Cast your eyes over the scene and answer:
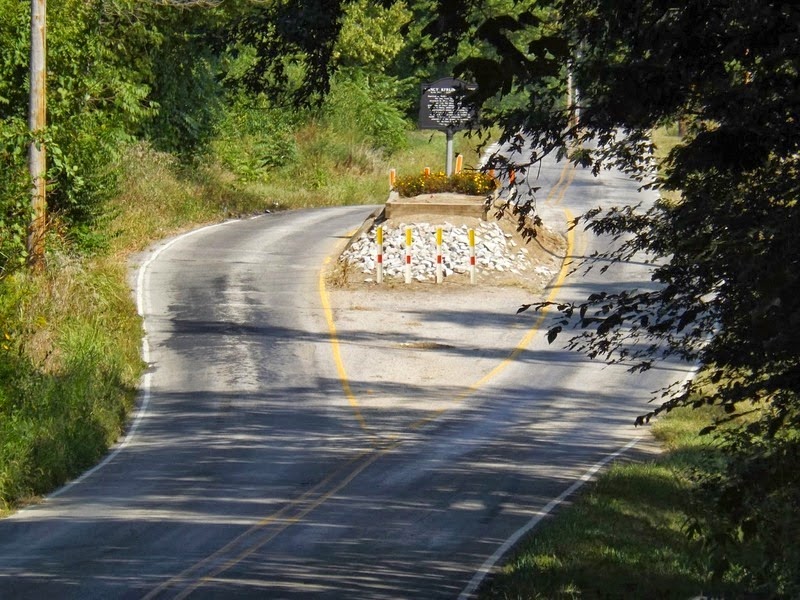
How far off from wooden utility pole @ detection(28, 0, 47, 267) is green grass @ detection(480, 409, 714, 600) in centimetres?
1130

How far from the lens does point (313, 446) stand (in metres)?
18.9

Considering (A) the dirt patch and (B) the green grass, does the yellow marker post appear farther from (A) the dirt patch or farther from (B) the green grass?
(B) the green grass

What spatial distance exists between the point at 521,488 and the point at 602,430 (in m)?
4.96

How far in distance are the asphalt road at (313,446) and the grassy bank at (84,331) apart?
0.53 m

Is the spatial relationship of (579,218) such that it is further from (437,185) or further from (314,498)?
(437,185)

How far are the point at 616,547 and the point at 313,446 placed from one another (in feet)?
24.0

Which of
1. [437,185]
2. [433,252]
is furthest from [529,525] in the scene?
[437,185]

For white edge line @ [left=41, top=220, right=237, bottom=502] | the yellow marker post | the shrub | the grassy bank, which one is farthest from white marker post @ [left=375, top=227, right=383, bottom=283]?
the grassy bank

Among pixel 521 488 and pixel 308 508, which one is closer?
pixel 308 508

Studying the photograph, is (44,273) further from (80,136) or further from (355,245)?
(355,245)

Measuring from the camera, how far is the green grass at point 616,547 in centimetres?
1073

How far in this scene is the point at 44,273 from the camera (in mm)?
24672

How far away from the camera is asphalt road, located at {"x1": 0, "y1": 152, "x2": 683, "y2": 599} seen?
1210 cm

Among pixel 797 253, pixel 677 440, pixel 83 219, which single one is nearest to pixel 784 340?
pixel 797 253
